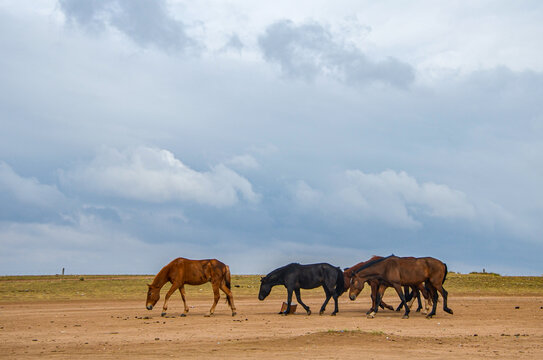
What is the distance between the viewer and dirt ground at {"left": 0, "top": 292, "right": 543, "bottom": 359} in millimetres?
14594

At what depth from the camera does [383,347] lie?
15.2m

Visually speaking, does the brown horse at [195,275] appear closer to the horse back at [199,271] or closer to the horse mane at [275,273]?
the horse back at [199,271]

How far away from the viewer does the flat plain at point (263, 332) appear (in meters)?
14.6

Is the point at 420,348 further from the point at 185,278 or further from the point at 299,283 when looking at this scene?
the point at 185,278

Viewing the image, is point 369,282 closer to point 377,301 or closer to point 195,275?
point 377,301

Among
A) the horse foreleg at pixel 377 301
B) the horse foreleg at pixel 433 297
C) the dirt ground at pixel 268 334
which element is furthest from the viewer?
the horse foreleg at pixel 377 301

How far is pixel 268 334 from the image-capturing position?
58.0 ft

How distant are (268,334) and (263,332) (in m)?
0.54

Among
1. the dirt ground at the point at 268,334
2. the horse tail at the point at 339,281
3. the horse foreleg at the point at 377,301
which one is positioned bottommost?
the dirt ground at the point at 268,334

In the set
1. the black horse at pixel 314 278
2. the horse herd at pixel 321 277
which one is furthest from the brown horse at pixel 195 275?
the black horse at pixel 314 278

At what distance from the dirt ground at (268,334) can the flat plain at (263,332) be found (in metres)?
0.02

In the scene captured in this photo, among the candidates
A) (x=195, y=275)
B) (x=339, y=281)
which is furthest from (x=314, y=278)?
(x=195, y=275)

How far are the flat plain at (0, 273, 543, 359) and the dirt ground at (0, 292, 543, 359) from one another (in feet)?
0.08

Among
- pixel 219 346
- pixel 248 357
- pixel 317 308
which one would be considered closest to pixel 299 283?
pixel 317 308
